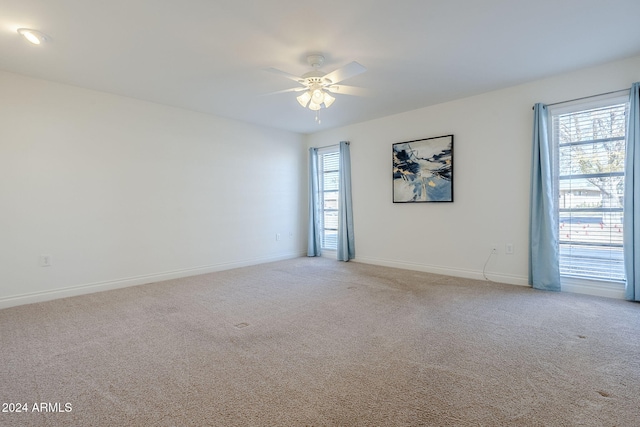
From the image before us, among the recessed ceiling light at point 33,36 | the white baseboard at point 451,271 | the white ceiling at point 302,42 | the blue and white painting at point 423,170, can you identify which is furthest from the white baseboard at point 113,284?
the blue and white painting at point 423,170

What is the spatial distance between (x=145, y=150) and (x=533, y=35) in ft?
15.0

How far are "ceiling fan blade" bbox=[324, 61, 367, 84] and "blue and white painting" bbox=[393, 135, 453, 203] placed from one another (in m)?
2.33

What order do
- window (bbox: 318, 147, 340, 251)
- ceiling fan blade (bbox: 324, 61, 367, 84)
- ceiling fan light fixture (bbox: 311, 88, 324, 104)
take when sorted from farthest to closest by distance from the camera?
window (bbox: 318, 147, 340, 251), ceiling fan light fixture (bbox: 311, 88, 324, 104), ceiling fan blade (bbox: 324, 61, 367, 84)

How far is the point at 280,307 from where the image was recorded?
331 centimetres

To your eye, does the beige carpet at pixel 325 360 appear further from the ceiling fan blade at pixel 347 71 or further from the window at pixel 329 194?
the window at pixel 329 194

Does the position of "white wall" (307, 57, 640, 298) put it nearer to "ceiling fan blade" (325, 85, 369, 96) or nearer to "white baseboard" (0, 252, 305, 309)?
"ceiling fan blade" (325, 85, 369, 96)

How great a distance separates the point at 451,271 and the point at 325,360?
3111 millimetres

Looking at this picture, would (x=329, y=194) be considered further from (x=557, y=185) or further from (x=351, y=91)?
(x=557, y=185)

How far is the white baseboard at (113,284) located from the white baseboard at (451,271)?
206 cm

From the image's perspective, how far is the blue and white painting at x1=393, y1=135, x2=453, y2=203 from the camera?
466 centimetres

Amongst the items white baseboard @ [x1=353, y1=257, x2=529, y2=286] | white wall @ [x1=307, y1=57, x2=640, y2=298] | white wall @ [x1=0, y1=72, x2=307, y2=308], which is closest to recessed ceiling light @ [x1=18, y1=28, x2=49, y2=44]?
white wall @ [x1=0, y1=72, x2=307, y2=308]

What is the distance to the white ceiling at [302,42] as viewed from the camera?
2361 mm

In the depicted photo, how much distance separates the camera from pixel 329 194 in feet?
20.6

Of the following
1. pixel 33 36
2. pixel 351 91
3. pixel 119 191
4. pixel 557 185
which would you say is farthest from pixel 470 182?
pixel 33 36
